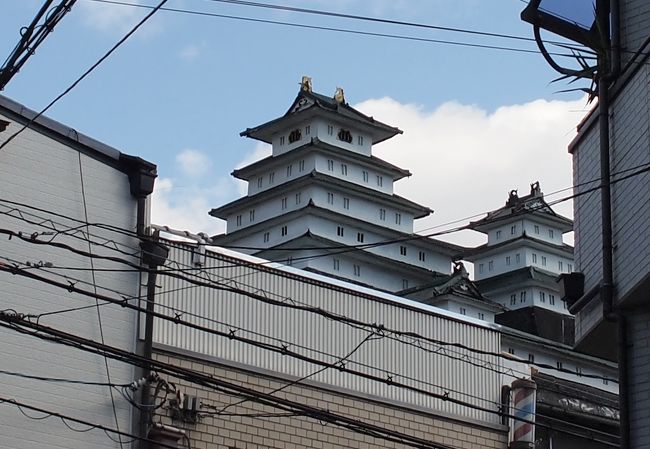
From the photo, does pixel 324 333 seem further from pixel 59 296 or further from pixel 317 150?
pixel 317 150

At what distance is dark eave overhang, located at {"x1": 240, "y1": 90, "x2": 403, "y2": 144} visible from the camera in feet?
301

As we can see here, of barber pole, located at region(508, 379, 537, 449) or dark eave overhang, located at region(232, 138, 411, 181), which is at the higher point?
dark eave overhang, located at region(232, 138, 411, 181)

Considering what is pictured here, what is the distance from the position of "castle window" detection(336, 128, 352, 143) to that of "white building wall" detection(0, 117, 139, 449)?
68201mm

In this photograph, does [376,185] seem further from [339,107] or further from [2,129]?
[2,129]

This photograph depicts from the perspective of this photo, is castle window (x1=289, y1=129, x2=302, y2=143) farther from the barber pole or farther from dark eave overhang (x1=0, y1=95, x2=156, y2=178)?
dark eave overhang (x1=0, y1=95, x2=156, y2=178)

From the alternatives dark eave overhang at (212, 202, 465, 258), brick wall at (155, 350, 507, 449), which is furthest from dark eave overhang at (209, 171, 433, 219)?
brick wall at (155, 350, 507, 449)

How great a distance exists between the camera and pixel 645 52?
46.0 feet

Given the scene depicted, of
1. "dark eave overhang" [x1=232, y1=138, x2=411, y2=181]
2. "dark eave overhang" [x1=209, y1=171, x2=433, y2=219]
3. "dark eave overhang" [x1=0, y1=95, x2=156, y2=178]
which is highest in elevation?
"dark eave overhang" [x1=232, y1=138, x2=411, y2=181]

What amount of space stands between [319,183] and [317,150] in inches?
92.4

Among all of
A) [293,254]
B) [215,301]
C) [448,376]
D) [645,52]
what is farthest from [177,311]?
[293,254]

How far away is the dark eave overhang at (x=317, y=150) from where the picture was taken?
90375 millimetres

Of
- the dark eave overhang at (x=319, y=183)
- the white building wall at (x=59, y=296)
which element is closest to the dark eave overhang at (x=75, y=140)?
the white building wall at (x=59, y=296)

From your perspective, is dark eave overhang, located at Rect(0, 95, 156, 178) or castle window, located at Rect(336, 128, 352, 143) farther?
castle window, located at Rect(336, 128, 352, 143)

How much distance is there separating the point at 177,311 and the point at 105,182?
2.64 metres
